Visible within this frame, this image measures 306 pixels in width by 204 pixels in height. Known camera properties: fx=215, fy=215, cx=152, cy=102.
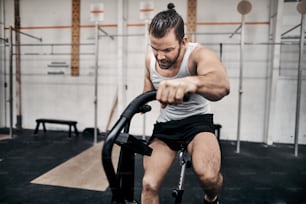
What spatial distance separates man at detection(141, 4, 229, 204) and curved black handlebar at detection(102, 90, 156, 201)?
0.28 ft

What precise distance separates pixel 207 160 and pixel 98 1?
460 cm

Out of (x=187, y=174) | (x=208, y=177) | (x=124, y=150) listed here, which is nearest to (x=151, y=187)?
(x=208, y=177)

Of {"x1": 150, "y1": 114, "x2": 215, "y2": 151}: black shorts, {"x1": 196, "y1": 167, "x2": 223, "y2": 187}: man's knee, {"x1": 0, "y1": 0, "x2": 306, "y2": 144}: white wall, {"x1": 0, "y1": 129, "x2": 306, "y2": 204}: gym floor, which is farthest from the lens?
{"x1": 0, "y1": 0, "x2": 306, "y2": 144}: white wall

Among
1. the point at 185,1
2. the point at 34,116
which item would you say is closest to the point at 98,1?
the point at 185,1

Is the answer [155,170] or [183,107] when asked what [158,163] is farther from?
[183,107]

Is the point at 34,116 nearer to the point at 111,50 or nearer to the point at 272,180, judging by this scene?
the point at 111,50

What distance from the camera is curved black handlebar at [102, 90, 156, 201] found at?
1.74 feet

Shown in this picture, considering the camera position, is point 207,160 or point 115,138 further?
point 207,160

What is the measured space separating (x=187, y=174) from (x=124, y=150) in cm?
210

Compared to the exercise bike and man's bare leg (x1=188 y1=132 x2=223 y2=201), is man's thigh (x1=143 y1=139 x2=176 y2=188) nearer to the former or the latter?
man's bare leg (x1=188 y1=132 x2=223 y2=201)

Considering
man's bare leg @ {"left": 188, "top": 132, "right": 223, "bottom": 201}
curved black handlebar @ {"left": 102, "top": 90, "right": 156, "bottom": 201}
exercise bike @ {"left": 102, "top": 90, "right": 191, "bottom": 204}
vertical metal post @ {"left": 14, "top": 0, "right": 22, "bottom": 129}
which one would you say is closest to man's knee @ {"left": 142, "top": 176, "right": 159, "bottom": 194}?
man's bare leg @ {"left": 188, "top": 132, "right": 223, "bottom": 201}

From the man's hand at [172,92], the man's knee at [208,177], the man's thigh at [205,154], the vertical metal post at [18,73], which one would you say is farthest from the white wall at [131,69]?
the man's hand at [172,92]

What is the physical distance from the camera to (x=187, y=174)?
2.60m

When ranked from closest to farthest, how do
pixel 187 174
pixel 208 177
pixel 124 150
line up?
pixel 124 150, pixel 208 177, pixel 187 174
